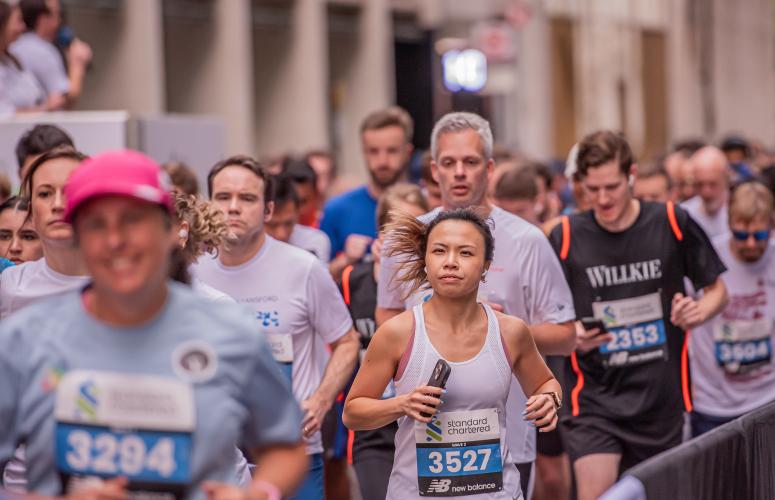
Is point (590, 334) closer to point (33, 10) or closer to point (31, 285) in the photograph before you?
point (31, 285)

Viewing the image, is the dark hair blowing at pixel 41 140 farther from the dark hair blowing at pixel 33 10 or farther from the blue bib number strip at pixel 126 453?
the blue bib number strip at pixel 126 453

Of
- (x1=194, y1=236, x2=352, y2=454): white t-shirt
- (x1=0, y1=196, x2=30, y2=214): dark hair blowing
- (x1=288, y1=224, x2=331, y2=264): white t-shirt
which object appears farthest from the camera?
(x1=288, y1=224, x2=331, y2=264): white t-shirt

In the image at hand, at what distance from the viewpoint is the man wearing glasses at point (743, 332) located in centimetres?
835

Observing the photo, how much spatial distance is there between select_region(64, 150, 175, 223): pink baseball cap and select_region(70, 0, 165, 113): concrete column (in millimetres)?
15828

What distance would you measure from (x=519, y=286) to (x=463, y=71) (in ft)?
48.4

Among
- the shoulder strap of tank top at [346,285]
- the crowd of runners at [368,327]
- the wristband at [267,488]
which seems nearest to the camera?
the crowd of runners at [368,327]

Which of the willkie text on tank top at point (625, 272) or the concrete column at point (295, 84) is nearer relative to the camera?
the willkie text on tank top at point (625, 272)

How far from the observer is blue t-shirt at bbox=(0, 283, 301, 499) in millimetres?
3230

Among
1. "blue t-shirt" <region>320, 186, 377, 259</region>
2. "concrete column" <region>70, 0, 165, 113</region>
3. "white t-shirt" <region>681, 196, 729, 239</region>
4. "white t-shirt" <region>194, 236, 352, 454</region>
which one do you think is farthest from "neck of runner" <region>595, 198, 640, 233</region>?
"concrete column" <region>70, 0, 165, 113</region>

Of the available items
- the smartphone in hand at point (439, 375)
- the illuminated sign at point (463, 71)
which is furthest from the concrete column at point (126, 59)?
the smartphone in hand at point (439, 375)

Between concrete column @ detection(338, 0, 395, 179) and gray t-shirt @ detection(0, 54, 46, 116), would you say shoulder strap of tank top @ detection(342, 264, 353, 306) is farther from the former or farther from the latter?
concrete column @ detection(338, 0, 395, 179)

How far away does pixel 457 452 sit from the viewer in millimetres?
5043

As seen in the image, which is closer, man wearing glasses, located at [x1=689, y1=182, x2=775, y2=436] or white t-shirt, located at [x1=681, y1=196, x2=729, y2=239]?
man wearing glasses, located at [x1=689, y1=182, x2=775, y2=436]

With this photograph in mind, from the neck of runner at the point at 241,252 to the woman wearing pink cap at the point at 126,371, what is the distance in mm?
2874
